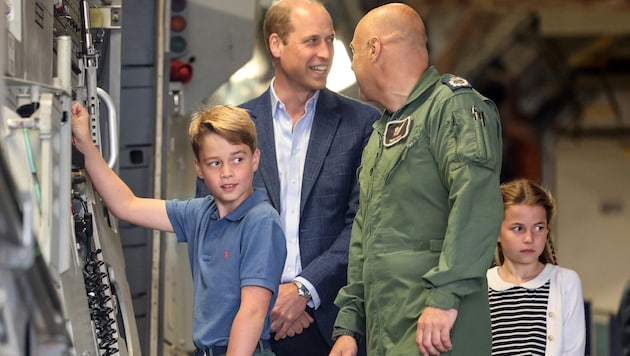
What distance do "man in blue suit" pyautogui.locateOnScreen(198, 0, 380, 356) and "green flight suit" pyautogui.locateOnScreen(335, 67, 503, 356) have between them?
0.58 m

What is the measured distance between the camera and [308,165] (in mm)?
4523

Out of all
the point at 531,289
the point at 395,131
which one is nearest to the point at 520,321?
the point at 531,289

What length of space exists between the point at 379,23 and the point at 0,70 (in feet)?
4.83

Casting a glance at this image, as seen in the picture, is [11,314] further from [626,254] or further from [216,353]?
[626,254]

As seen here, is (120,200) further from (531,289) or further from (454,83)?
(531,289)

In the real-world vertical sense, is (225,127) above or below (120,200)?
above

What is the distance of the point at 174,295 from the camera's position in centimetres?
605

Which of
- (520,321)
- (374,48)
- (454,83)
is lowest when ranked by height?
(520,321)

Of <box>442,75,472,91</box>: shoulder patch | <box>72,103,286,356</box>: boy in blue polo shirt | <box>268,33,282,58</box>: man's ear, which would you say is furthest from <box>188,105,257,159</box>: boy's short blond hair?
<box>268,33,282,58</box>: man's ear

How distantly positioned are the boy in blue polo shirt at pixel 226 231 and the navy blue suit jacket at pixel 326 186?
64 cm

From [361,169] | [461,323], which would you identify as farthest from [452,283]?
[361,169]

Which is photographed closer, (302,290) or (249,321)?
(249,321)

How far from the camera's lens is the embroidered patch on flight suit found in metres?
3.73

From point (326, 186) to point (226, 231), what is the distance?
81 centimetres
